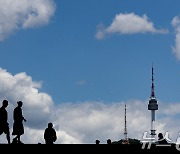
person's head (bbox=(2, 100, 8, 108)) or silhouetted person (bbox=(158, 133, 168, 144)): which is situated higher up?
person's head (bbox=(2, 100, 8, 108))

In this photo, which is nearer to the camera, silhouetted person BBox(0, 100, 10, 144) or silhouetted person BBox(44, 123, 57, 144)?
silhouetted person BBox(44, 123, 57, 144)

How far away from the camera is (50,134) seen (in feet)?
67.8

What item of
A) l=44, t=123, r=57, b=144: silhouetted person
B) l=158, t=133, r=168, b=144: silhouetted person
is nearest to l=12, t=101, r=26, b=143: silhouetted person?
l=44, t=123, r=57, b=144: silhouetted person

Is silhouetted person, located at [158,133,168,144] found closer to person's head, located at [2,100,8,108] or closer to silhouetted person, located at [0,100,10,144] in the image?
silhouetted person, located at [0,100,10,144]

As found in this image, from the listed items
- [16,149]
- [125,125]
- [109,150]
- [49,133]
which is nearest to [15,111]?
[49,133]

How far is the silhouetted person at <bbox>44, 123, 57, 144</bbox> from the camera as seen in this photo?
813 inches

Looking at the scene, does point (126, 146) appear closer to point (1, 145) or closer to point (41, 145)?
point (41, 145)

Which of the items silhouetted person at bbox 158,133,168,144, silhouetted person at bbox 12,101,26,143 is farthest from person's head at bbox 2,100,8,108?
silhouetted person at bbox 158,133,168,144

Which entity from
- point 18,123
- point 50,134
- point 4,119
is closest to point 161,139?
point 50,134

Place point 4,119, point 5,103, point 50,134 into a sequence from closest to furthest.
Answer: point 50,134
point 5,103
point 4,119

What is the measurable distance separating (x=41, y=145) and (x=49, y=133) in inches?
82.4

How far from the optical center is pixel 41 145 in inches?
732

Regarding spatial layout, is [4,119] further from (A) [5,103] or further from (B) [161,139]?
(B) [161,139]

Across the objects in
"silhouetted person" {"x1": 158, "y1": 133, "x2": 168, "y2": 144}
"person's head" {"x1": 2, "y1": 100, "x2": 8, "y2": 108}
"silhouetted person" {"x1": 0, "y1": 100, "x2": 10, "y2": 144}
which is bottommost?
"silhouetted person" {"x1": 158, "y1": 133, "x2": 168, "y2": 144}
